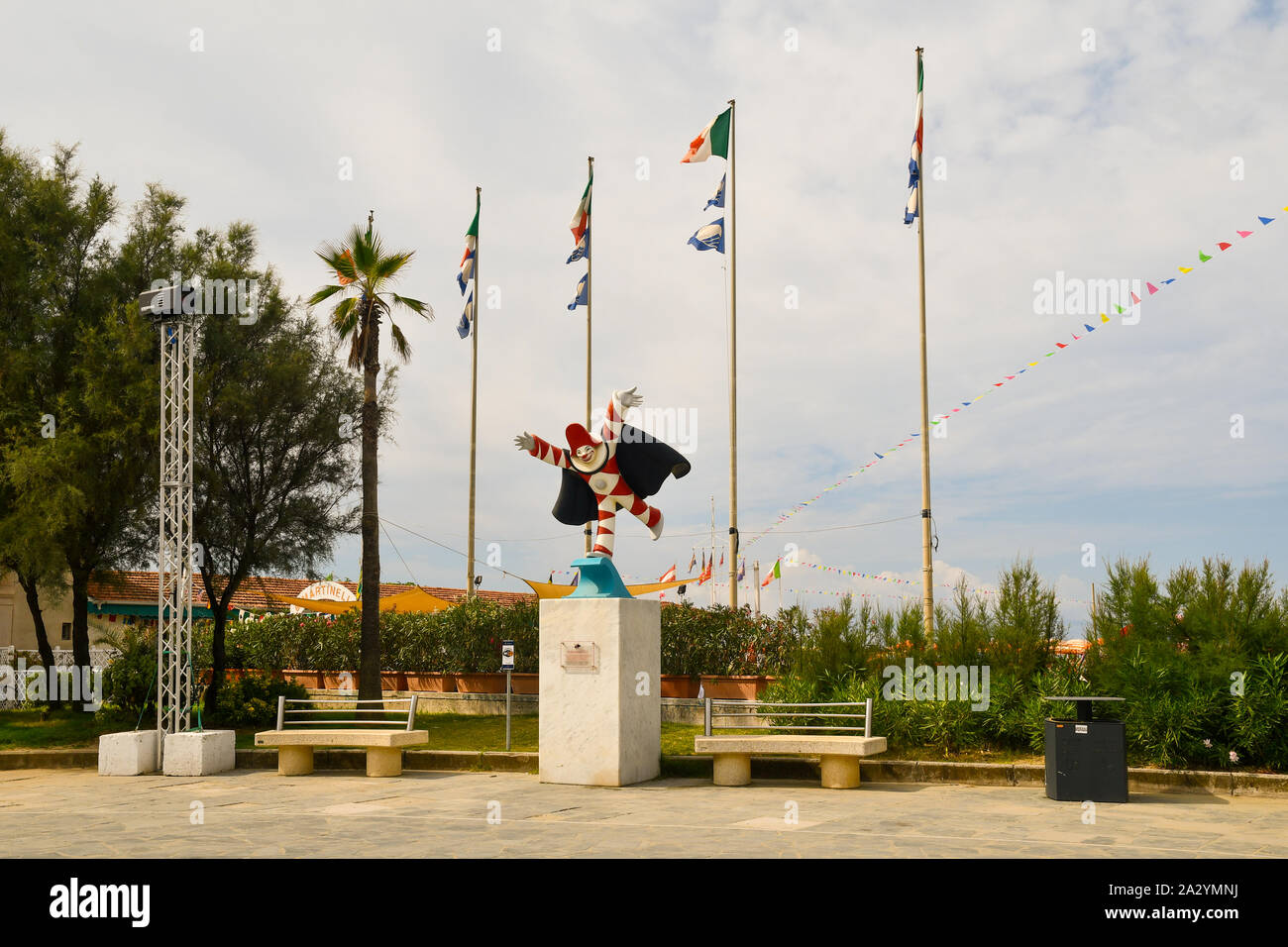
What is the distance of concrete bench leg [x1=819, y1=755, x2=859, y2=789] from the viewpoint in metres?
12.2

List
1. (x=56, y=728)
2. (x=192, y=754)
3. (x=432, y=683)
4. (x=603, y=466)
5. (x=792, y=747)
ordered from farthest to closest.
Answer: (x=432, y=683)
(x=56, y=728)
(x=192, y=754)
(x=603, y=466)
(x=792, y=747)

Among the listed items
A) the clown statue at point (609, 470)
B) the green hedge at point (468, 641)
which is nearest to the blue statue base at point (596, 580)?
the clown statue at point (609, 470)

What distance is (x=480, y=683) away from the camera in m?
22.0

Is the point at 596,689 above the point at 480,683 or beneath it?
above

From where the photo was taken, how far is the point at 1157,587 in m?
13.1

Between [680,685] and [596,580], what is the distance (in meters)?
7.25

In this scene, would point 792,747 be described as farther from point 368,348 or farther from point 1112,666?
point 368,348

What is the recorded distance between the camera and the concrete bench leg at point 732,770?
12.7 meters

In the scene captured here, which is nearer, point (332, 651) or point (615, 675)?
point (615, 675)

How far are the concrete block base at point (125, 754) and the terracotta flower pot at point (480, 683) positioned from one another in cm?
793

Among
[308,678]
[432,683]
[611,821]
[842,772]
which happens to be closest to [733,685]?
[842,772]

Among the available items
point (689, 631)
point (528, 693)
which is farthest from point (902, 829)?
point (528, 693)

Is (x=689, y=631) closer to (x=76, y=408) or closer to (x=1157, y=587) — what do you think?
(x=1157, y=587)
